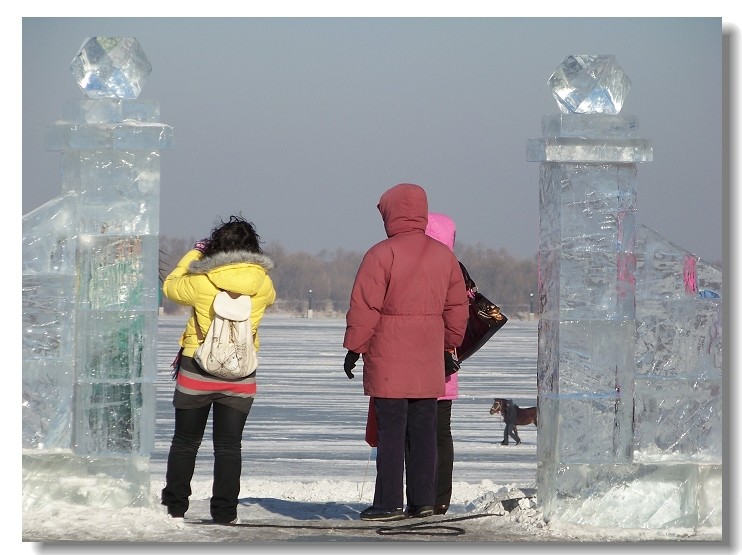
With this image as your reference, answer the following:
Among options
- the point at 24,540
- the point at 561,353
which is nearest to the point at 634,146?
the point at 561,353

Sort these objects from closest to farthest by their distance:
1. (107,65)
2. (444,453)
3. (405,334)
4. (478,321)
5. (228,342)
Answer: (228,342), (405,334), (107,65), (478,321), (444,453)

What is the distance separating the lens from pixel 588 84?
219 inches

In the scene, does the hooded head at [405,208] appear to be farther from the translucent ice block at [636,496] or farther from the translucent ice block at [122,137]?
the translucent ice block at [636,496]

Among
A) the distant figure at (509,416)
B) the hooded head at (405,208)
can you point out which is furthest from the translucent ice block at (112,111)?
the distant figure at (509,416)

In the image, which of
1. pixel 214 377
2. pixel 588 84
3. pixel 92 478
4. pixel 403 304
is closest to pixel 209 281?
pixel 214 377

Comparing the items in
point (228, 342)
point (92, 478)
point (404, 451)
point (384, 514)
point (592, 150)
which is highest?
point (592, 150)

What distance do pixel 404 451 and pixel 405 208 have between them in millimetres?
1043

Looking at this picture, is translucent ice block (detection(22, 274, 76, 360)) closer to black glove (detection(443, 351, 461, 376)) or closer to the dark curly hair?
Result: the dark curly hair

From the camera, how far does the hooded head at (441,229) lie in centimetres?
590

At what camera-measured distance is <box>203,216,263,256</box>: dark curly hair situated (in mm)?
5445

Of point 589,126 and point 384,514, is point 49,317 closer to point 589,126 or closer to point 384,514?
point 384,514

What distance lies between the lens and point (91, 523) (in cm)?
531

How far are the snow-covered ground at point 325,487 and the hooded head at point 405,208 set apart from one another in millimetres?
1246

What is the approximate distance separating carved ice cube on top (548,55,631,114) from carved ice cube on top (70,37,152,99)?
1.79 m
